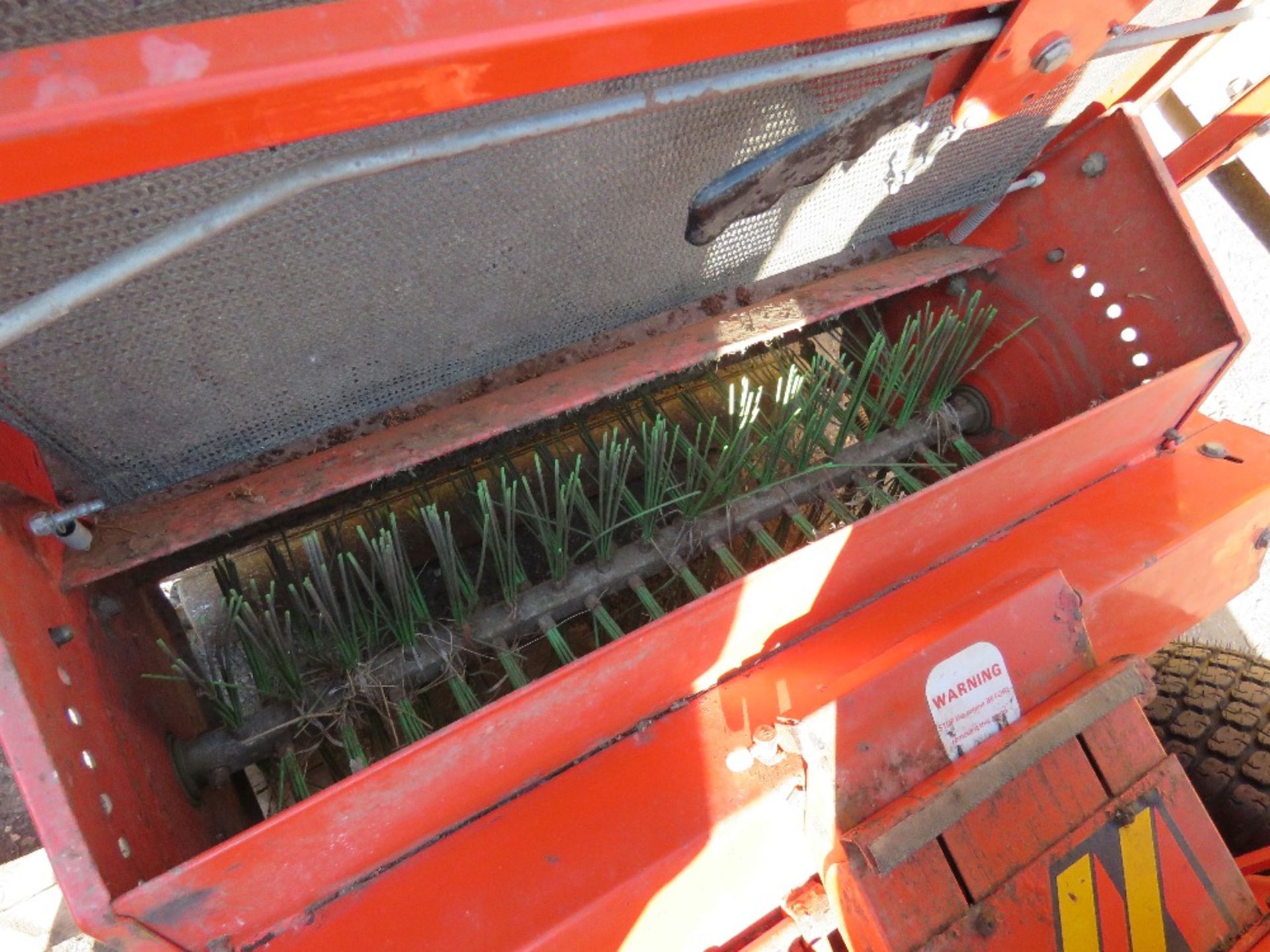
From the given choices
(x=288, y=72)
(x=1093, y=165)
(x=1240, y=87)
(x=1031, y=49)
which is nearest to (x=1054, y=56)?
(x=1031, y=49)

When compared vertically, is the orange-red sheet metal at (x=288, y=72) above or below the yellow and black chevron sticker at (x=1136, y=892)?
above

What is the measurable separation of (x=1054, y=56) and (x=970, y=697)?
812 millimetres

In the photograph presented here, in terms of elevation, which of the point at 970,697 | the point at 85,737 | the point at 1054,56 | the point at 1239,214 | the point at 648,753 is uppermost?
the point at 1054,56

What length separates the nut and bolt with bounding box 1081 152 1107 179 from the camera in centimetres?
151

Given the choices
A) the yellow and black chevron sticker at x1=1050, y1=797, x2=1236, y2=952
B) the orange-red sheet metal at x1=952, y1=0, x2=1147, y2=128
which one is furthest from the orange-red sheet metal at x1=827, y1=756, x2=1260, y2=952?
the orange-red sheet metal at x1=952, y1=0, x2=1147, y2=128

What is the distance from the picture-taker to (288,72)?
531 millimetres

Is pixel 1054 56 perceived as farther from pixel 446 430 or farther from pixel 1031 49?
pixel 446 430

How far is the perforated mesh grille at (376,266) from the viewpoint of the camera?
0.84 metres

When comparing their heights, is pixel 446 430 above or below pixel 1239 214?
above

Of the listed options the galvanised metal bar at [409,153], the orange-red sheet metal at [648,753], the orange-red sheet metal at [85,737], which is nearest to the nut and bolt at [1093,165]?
the orange-red sheet metal at [648,753]

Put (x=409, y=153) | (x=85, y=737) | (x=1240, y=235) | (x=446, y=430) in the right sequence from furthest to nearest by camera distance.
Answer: (x=1240, y=235) → (x=446, y=430) → (x=85, y=737) → (x=409, y=153)

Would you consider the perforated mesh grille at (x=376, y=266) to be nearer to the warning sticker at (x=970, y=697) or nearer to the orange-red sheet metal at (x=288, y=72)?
the orange-red sheet metal at (x=288, y=72)

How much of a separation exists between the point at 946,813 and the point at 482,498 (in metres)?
0.78

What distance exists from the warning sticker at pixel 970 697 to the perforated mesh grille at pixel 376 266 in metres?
0.77
